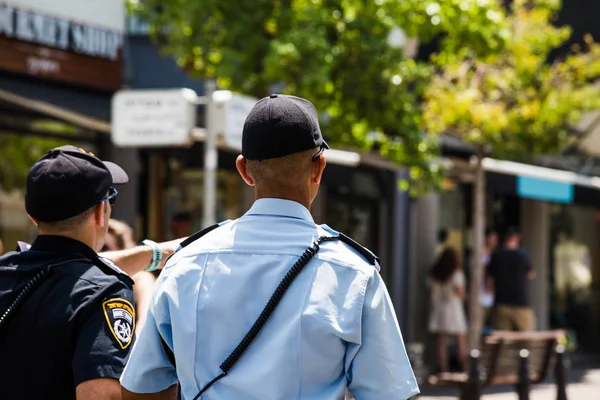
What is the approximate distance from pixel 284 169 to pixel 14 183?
10.4 m

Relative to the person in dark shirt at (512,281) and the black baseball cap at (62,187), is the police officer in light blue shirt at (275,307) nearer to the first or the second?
the black baseball cap at (62,187)

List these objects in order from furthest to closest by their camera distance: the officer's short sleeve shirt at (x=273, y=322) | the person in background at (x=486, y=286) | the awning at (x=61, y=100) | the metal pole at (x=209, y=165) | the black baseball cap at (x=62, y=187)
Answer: the person in background at (x=486, y=286) → the awning at (x=61, y=100) → the metal pole at (x=209, y=165) → the black baseball cap at (x=62, y=187) → the officer's short sleeve shirt at (x=273, y=322)

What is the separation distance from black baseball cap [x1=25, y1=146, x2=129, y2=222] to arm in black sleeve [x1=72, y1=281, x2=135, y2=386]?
0.26 metres

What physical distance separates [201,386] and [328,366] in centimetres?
29

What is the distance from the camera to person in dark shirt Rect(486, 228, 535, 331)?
1540 centimetres

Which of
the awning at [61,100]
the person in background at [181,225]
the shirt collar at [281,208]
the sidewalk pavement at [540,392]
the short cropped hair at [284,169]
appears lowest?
the sidewalk pavement at [540,392]

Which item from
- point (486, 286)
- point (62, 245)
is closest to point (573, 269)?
point (486, 286)

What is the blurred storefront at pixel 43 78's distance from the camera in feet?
41.3

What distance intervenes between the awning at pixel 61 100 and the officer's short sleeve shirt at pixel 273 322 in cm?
868

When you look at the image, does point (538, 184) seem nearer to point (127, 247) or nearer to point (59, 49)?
point (59, 49)

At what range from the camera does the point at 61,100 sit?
12.8 metres

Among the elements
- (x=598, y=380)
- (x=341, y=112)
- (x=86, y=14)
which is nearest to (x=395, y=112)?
(x=341, y=112)

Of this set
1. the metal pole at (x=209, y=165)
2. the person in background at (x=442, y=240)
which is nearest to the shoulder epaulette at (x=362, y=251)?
the metal pole at (x=209, y=165)

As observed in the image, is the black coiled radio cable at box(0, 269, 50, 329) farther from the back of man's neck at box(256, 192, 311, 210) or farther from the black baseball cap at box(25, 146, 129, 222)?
the back of man's neck at box(256, 192, 311, 210)
